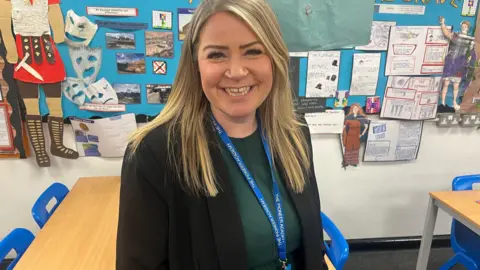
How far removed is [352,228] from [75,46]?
238 cm

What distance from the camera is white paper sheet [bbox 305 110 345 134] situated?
2.35 m

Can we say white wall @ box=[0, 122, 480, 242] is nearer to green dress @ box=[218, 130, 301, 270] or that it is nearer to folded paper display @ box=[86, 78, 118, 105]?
folded paper display @ box=[86, 78, 118, 105]

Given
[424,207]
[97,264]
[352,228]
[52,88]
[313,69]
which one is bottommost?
[352,228]

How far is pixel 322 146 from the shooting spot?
2451mm

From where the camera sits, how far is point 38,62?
2.00 meters

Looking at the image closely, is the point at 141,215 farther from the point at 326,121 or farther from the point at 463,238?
the point at 463,238

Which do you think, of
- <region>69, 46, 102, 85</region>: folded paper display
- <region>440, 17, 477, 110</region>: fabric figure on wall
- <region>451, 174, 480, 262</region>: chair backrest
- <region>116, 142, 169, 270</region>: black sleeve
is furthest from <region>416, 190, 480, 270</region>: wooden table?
<region>69, 46, 102, 85</region>: folded paper display

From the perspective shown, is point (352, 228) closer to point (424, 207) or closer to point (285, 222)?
point (424, 207)

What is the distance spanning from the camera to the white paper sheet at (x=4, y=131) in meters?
2.08

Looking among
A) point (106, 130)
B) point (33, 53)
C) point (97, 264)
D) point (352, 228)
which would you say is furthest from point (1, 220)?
point (352, 228)

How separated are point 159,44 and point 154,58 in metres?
0.09

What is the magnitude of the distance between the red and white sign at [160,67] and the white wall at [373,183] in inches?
26.9

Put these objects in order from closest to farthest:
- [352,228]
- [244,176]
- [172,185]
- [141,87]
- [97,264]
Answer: [172,185] < [244,176] < [97,264] < [141,87] < [352,228]

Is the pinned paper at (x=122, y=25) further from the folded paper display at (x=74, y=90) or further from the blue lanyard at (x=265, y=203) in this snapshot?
the blue lanyard at (x=265, y=203)
